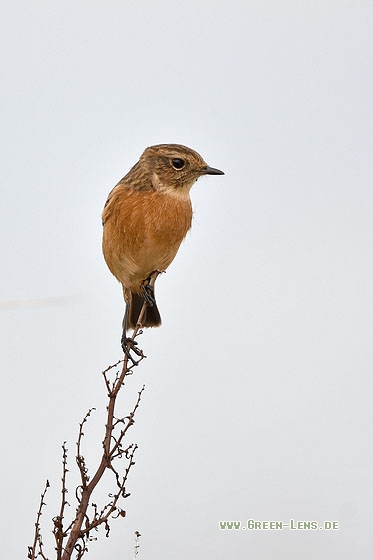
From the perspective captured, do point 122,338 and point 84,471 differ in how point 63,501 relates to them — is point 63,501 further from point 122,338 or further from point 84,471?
point 122,338

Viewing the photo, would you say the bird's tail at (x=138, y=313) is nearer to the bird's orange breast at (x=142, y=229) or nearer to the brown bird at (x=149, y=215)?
the brown bird at (x=149, y=215)

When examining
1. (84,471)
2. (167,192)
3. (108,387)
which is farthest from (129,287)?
(84,471)

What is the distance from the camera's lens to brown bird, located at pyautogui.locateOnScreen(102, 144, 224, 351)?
5367mm

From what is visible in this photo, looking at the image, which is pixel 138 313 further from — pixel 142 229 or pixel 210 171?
pixel 210 171

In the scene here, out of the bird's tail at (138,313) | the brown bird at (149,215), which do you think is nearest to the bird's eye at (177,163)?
the brown bird at (149,215)

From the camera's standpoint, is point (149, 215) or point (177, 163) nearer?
point (149, 215)

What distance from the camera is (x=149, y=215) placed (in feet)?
17.6

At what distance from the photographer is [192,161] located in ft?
18.6

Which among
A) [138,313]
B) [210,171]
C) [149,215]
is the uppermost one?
[210,171]

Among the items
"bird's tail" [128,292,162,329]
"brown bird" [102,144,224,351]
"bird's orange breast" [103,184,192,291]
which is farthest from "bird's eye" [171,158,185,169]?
"bird's tail" [128,292,162,329]

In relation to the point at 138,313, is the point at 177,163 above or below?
above

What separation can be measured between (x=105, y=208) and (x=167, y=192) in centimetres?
46

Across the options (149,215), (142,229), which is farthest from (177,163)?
(142,229)

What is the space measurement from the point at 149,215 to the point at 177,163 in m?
0.52
